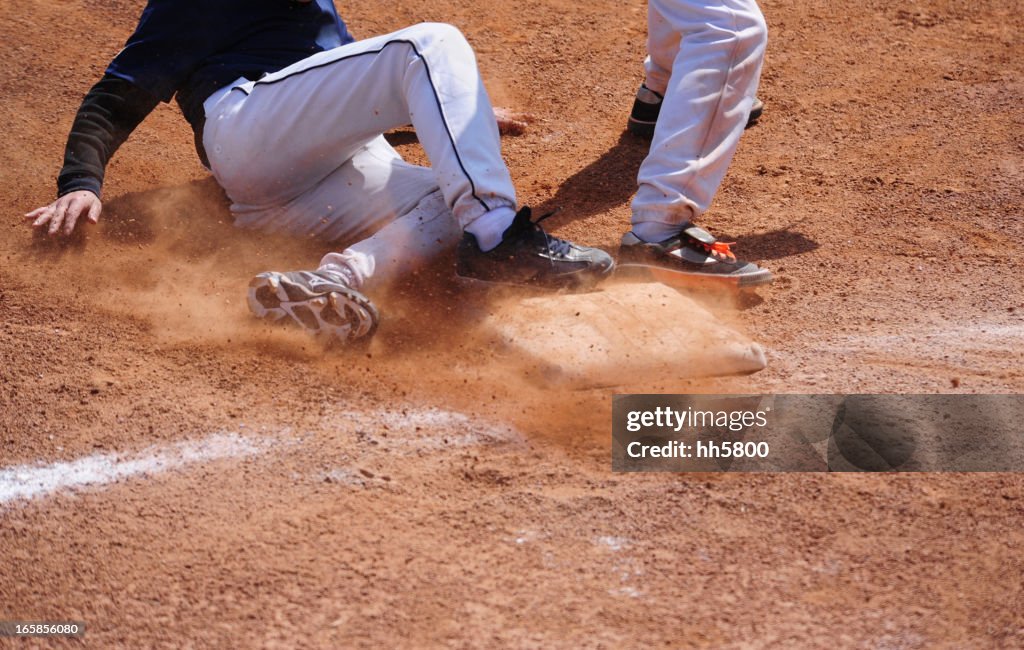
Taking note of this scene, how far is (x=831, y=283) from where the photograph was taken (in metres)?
3.61

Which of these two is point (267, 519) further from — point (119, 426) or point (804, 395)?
point (804, 395)

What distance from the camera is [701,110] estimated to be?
3551mm

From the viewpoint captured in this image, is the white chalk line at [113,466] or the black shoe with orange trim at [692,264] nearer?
the white chalk line at [113,466]

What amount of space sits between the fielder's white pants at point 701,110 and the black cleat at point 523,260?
0.48 meters

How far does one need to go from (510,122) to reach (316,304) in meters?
1.89

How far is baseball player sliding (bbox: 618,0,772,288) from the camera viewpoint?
3.47m

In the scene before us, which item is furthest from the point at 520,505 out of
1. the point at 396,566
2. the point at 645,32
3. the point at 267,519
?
the point at 645,32

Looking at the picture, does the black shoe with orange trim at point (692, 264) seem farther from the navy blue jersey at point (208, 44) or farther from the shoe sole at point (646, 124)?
the navy blue jersey at point (208, 44)

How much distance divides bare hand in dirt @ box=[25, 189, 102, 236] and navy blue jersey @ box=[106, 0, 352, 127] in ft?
1.40

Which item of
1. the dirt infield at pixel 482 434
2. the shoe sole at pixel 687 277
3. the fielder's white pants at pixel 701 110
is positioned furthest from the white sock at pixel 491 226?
the fielder's white pants at pixel 701 110

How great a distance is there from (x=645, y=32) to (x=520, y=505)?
3629mm

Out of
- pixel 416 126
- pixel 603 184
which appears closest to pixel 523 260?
pixel 416 126

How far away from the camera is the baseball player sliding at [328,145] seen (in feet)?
10.2

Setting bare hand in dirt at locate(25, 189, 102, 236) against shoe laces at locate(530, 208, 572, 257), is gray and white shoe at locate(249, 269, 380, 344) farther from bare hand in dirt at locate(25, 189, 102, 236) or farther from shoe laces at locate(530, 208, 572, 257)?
bare hand in dirt at locate(25, 189, 102, 236)
